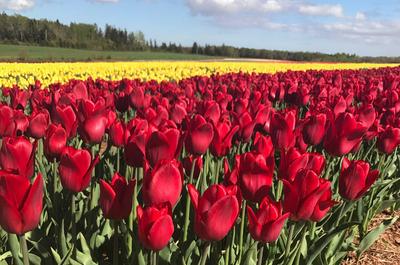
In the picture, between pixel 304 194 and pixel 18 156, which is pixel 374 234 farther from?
pixel 18 156

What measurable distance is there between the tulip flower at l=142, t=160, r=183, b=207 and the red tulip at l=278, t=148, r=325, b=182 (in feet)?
1.88

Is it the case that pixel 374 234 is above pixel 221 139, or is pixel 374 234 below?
below

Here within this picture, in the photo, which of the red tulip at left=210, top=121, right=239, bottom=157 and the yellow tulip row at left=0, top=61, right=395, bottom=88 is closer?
the red tulip at left=210, top=121, right=239, bottom=157

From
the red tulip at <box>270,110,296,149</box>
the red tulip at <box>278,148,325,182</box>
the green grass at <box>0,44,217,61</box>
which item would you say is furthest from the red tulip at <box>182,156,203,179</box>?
the green grass at <box>0,44,217,61</box>

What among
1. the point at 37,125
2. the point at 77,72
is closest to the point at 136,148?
the point at 37,125

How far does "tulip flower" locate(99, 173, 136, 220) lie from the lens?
5.63 feet

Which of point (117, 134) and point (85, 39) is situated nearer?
point (117, 134)

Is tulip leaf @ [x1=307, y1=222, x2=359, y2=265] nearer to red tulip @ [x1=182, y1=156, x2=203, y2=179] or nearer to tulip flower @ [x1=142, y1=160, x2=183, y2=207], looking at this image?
red tulip @ [x1=182, y1=156, x2=203, y2=179]

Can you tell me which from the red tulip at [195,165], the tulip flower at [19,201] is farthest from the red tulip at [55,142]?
the tulip flower at [19,201]

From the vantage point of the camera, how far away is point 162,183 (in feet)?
5.35

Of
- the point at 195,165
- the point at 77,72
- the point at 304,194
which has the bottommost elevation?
the point at 77,72

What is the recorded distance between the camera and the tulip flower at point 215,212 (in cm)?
152

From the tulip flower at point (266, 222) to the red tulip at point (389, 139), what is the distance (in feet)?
6.04

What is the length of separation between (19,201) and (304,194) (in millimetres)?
1016
